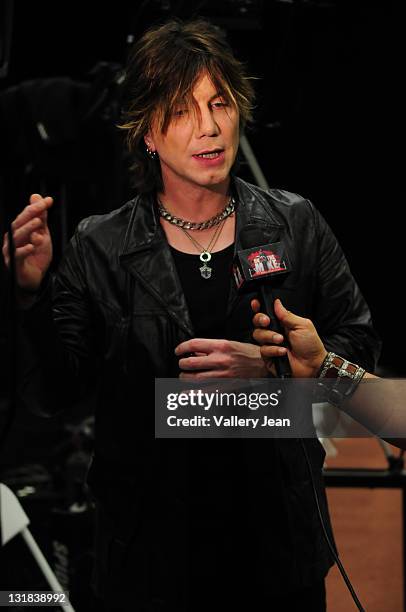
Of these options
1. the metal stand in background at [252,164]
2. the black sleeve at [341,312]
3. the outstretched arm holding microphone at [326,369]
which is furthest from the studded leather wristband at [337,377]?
the metal stand in background at [252,164]

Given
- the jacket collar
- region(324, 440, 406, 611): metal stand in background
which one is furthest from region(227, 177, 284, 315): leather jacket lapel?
region(324, 440, 406, 611): metal stand in background

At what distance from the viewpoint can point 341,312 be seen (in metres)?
1.29

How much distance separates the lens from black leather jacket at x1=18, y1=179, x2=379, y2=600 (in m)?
1.25

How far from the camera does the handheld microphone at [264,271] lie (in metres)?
1.08

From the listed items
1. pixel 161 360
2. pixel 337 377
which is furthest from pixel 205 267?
pixel 337 377

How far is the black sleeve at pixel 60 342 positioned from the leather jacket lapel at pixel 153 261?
76 mm

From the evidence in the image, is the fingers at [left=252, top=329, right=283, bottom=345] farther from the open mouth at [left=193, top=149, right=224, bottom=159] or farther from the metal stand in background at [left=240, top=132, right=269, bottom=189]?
the metal stand in background at [left=240, top=132, right=269, bottom=189]

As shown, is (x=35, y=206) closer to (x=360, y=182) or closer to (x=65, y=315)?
(x=65, y=315)

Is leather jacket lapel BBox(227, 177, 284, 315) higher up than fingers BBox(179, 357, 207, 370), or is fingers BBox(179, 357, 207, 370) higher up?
leather jacket lapel BBox(227, 177, 284, 315)

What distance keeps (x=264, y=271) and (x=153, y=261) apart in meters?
0.25

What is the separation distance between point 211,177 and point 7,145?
0.91m

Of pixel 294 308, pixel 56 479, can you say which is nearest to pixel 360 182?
pixel 294 308

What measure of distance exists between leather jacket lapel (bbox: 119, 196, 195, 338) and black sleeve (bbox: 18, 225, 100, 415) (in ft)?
0.25

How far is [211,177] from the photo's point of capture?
122 cm
